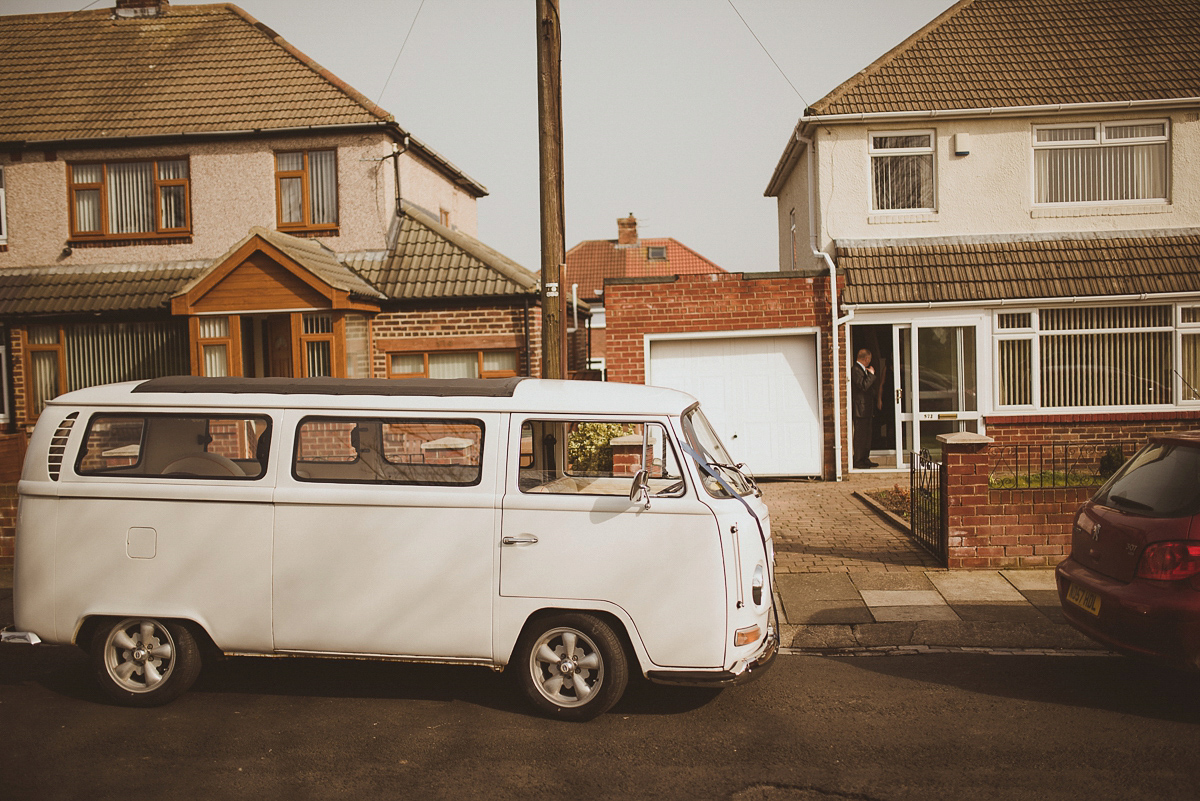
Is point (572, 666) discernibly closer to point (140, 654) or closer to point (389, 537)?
point (389, 537)

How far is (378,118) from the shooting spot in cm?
1516

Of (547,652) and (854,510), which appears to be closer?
(547,652)

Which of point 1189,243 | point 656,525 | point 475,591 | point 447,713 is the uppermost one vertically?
point 1189,243

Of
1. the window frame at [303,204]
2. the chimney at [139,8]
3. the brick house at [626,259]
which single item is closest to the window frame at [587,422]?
the window frame at [303,204]

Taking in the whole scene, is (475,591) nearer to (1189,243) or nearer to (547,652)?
(547,652)

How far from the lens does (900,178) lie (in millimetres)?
14625

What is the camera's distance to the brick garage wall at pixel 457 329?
1473 cm

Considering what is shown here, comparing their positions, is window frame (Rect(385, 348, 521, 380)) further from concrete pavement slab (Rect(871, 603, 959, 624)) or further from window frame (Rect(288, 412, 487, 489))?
window frame (Rect(288, 412, 487, 489))

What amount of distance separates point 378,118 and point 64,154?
5.68 metres

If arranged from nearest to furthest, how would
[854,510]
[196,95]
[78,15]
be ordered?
[854,510] → [196,95] → [78,15]

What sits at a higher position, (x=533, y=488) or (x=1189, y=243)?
(x=1189, y=243)

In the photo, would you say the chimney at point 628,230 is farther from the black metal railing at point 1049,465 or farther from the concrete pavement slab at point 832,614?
the concrete pavement slab at point 832,614

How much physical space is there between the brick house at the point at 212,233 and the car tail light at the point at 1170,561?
10.7 m

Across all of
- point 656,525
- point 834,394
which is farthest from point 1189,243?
point 656,525
